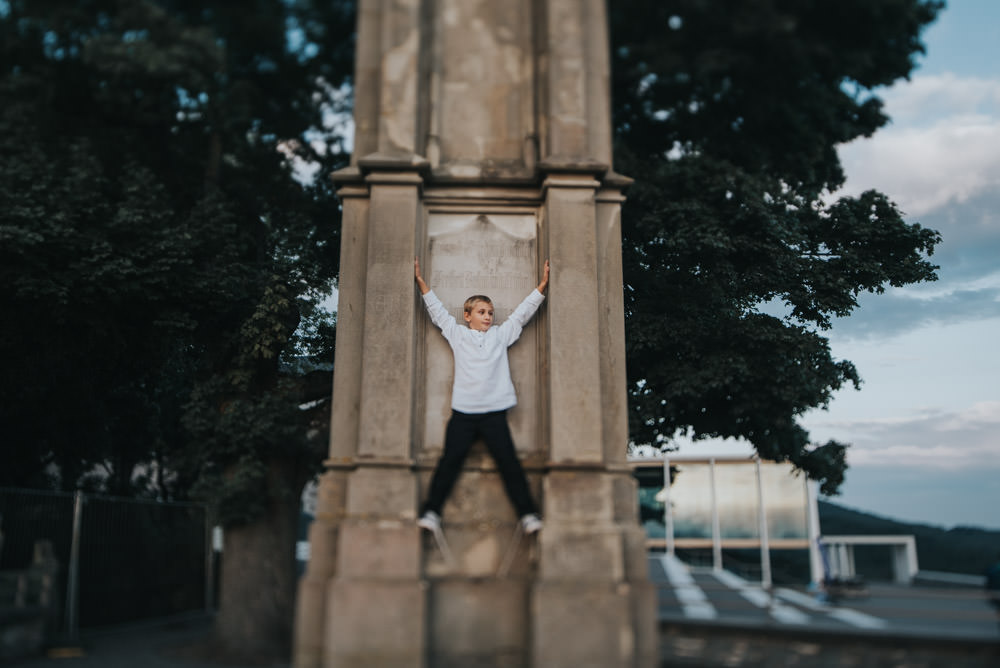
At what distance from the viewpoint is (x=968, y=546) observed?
14.9 m

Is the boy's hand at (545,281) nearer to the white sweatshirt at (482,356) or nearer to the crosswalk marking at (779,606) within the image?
the white sweatshirt at (482,356)

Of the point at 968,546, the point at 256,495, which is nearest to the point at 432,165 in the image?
the point at 256,495

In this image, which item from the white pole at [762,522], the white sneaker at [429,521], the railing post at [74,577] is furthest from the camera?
the white pole at [762,522]

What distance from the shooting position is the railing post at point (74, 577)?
33.2ft

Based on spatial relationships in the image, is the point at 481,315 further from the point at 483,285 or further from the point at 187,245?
the point at 187,245

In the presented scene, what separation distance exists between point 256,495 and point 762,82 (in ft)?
34.3

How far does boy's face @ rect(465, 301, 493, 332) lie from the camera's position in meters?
7.95

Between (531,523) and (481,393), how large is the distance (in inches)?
51.6

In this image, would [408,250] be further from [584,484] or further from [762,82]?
[762,82]

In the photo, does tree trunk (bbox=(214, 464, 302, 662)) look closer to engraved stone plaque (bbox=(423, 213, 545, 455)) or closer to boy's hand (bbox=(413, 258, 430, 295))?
engraved stone plaque (bbox=(423, 213, 545, 455))

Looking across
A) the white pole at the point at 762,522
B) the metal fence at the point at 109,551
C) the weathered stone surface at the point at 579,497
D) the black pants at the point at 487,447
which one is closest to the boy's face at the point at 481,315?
the black pants at the point at 487,447

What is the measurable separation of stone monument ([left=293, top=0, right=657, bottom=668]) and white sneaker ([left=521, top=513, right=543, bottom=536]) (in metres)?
0.08

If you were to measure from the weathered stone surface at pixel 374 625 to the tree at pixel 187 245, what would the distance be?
15.5ft

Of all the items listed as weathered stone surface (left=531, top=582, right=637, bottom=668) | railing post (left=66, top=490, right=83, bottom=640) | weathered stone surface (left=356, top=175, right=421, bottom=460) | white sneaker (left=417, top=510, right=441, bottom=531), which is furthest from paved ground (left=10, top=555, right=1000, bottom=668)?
weathered stone surface (left=356, top=175, right=421, bottom=460)
